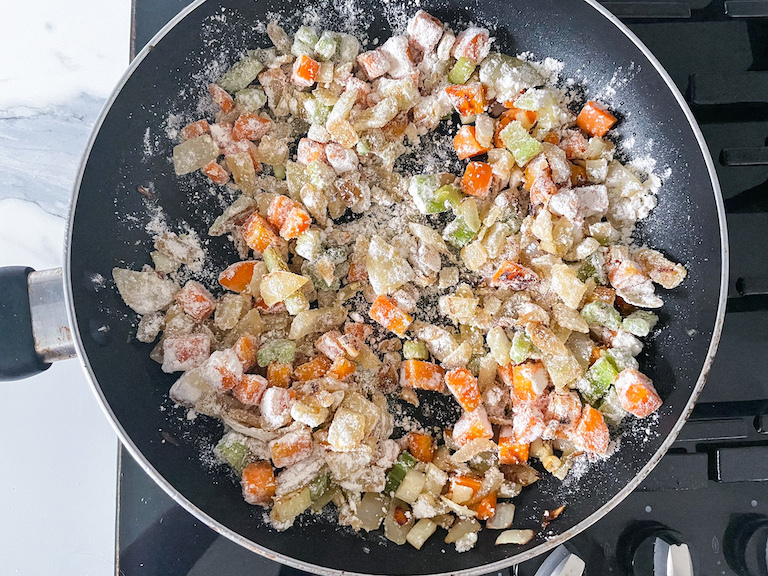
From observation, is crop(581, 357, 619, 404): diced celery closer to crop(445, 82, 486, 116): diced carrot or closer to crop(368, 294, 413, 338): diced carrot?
crop(368, 294, 413, 338): diced carrot

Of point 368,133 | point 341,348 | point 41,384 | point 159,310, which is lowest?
point 41,384

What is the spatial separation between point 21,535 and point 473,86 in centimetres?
191

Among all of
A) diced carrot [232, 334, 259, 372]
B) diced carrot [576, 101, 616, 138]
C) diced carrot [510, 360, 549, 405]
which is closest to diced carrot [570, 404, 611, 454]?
diced carrot [510, 360, 549, 405]

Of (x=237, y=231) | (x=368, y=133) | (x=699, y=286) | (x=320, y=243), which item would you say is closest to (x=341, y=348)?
(x=320, y=243)

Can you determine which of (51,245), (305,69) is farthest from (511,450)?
(51,245)

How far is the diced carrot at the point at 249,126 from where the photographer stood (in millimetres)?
1602

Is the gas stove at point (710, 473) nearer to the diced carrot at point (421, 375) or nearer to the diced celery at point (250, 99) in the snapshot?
the diced carrot at point (421, 375)

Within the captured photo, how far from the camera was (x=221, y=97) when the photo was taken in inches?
62.6

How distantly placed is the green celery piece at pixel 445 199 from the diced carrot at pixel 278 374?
0.61 meters

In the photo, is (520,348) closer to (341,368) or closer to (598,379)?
(598,379)

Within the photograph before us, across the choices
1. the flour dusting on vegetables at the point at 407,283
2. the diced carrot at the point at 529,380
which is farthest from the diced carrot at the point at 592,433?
the diced carrot at the point at 529,380

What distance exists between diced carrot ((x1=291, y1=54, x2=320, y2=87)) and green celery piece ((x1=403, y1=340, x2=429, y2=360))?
0.81m

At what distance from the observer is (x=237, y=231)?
1.62 metres

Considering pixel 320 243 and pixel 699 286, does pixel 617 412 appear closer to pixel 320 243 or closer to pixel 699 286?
pixel 699 286
